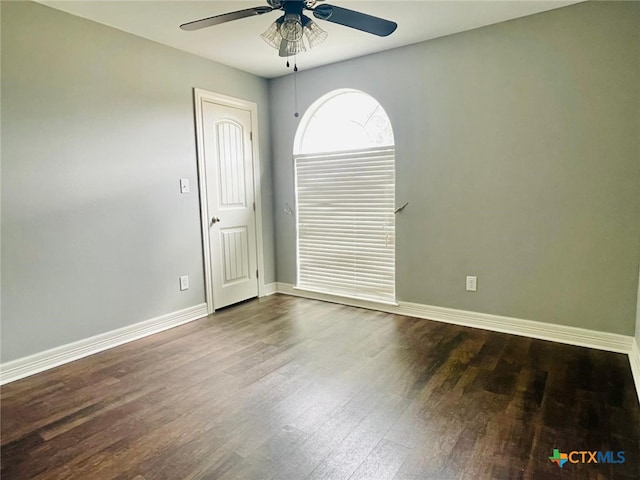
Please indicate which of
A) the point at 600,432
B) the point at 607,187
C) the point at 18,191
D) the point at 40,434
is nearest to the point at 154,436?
the point at 40,434

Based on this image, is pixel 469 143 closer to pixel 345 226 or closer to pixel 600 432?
pixel 345 226

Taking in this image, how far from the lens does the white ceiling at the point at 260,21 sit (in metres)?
2.54

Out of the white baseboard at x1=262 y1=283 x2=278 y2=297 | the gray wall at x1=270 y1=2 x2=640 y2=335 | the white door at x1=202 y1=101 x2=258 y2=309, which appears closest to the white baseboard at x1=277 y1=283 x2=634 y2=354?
the gray wall at x1=270 y1=2 x2=640 y2=335

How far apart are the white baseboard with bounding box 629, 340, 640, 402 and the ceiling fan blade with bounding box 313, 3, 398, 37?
241cm

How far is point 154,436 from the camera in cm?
183

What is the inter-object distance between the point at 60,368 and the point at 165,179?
1617 mm

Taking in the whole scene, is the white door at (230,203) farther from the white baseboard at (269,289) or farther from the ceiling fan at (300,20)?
the ceiling fan at (300,20)

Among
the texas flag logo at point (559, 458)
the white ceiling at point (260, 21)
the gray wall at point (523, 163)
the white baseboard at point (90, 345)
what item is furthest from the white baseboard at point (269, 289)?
the texas flag logo at point (559, 458)

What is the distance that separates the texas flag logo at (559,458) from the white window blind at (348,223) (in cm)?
207

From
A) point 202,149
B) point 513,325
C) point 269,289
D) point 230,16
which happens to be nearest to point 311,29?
point 230,16

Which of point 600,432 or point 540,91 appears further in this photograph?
point 540,91

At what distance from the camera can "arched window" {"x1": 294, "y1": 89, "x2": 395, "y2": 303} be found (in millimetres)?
3627

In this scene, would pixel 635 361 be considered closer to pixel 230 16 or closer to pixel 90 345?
pixel 230 16

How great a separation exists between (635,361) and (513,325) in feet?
2.61
